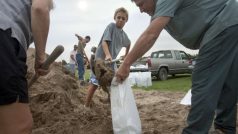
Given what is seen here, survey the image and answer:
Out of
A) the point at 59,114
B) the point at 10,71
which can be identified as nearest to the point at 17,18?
the point at 10,71

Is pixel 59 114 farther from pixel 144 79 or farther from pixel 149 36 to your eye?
pixel 144 79

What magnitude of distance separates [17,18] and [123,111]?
1.75m

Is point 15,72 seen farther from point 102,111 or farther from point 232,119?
point 102,111

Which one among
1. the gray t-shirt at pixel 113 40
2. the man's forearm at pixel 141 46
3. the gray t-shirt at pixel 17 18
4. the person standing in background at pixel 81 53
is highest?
the person standing in background at pixel 81 53

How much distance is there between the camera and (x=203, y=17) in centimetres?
333

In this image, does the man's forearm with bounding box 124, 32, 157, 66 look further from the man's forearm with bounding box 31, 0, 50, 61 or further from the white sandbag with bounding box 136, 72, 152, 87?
the white sandbag with bounding box 136, 72, 152, 87

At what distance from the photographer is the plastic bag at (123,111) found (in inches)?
149

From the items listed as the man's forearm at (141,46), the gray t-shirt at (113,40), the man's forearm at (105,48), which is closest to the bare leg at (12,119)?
the man's forearm at (141,46)

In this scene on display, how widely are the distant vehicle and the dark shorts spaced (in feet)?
54.4

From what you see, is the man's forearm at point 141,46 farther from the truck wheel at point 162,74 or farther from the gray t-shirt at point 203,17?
the truck wheel at point 162,74

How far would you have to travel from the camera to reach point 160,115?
18.7ft

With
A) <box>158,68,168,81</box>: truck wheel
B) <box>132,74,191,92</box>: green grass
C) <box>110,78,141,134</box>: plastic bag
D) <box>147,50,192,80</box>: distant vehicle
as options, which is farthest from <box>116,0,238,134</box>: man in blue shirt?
<box>158,68,168,81</box>: truck wheel

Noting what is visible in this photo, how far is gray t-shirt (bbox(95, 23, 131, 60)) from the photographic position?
566 cm

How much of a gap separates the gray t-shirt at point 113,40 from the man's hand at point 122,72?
2001 millimetres
